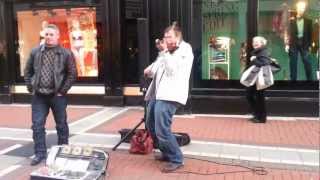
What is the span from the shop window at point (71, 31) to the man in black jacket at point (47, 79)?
522 cm

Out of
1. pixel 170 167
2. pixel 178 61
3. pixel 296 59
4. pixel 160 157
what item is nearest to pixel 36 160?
pixel 160 157

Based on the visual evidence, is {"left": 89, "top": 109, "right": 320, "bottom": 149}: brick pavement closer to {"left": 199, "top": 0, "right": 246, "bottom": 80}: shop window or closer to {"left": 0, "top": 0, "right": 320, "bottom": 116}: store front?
{"left": 0, "top": 0, "right": 320, "bottom": 116}: store front

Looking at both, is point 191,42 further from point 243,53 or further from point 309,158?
point 309,158

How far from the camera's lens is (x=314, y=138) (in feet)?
25.5

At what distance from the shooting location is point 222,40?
10453mm

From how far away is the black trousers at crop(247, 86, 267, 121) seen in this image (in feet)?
29.5

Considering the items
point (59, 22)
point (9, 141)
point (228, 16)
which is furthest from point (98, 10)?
point (9, 141)

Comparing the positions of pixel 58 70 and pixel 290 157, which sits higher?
pixel 58 70

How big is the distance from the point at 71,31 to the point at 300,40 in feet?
17.5

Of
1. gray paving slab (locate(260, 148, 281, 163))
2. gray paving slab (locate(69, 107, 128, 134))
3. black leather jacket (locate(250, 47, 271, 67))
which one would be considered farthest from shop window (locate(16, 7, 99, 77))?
gray paving slab (locate(260, 148, 281, 163))

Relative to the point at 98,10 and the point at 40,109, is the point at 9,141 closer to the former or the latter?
the point at 40,109

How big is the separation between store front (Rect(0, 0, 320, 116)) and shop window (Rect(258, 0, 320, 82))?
0.07 ft

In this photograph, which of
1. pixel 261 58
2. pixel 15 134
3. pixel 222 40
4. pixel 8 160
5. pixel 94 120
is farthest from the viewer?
pixel 222 40

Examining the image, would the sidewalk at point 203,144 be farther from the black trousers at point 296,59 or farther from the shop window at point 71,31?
the shop window at point 71,31
